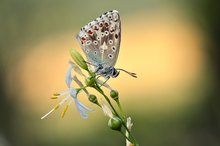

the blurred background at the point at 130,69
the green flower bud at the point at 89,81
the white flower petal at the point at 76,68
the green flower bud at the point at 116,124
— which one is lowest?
the blurred background at the point at 130,69

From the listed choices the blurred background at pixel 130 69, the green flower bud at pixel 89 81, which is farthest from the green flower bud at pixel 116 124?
the blurred background at pixel 130 69

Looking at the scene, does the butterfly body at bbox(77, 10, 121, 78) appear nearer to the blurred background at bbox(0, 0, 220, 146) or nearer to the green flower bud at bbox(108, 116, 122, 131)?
the green flower bud at bbox(108, 116, 122, 131)

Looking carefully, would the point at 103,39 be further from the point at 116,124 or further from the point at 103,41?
the point at 116,124

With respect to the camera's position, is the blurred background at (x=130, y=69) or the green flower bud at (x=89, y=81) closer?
the green flower bud at (x=89, y=81)

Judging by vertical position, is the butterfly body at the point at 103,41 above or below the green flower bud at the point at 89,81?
above

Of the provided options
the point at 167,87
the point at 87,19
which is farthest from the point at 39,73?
the point at 167,87

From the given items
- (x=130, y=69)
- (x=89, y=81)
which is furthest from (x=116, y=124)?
(x=130, y=69)

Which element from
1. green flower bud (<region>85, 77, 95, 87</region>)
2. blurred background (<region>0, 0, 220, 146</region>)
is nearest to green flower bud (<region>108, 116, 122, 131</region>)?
green flower bud (<region>85, 77, 95, 87</region>)

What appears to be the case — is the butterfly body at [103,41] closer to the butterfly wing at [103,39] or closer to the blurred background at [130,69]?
the butterfly wing at [103,39]
